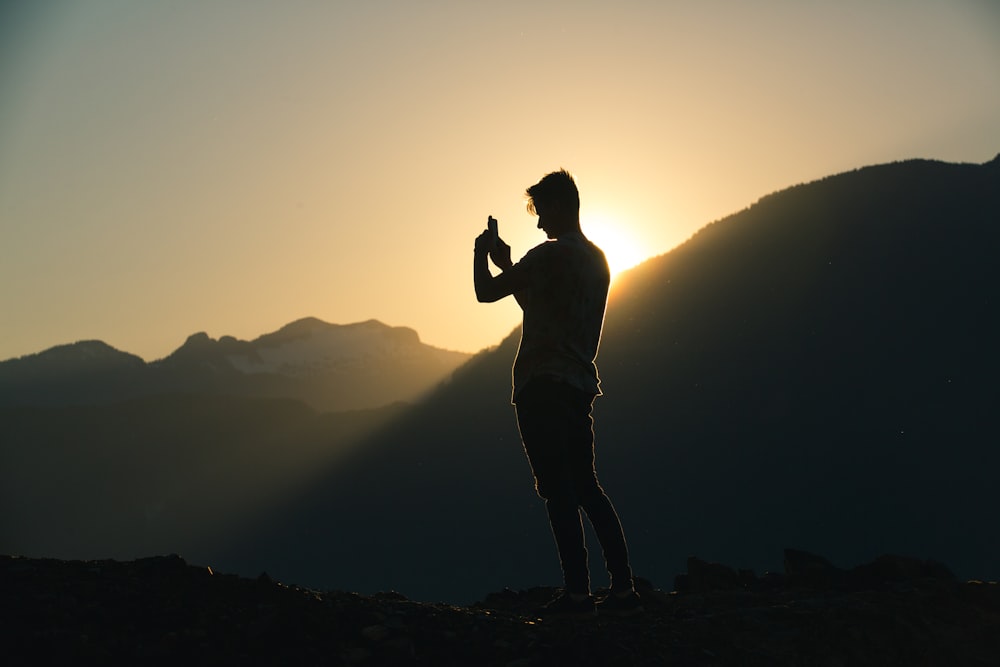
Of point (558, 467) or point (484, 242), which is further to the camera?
point (484, 242)

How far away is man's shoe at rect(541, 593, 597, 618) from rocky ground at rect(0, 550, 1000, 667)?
0.45ft

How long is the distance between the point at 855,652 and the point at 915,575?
3.10 meters

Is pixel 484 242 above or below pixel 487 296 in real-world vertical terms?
above

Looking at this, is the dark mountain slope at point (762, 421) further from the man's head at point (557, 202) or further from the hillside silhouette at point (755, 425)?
the man's head at point (557, 202)

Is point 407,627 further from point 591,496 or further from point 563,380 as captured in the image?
point 563,380

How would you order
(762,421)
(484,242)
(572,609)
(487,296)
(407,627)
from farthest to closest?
(762,421) < (484,242) < (487,296) < (572,609) < (407,627)

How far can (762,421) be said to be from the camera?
12138 cm

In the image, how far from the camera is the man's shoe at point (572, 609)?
6492mm

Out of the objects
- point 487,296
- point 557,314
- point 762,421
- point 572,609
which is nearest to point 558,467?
point 572,609

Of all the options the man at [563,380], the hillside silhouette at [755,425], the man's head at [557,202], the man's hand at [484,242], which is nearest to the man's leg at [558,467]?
the man at [563,380]

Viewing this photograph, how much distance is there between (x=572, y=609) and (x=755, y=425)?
4712 inches

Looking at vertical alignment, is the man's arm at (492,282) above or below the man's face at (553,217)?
A: below

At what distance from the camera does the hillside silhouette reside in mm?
108000

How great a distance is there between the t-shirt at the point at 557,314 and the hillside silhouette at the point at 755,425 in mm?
98587
